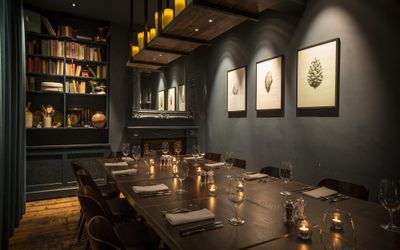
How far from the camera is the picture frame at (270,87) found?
373 centimetres

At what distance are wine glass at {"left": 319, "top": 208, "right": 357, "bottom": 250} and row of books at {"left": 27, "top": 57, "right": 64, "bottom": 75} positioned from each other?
4.74m

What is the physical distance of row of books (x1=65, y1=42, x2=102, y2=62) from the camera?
455cm

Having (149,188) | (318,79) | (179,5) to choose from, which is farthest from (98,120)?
(318,79)

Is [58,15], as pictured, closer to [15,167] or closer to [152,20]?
[152,20]

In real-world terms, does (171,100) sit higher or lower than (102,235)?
higher

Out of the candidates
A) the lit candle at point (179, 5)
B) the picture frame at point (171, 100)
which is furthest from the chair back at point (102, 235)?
the picture frame at point (171, 100)

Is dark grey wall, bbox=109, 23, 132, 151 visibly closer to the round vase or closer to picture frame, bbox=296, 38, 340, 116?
the round vase

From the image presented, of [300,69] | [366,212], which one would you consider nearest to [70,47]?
[300,69]

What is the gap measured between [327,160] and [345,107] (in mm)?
664

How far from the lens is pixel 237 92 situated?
4699mm

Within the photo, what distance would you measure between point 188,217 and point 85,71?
431cm

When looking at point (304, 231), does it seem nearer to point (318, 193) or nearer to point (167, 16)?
point (318, 193)

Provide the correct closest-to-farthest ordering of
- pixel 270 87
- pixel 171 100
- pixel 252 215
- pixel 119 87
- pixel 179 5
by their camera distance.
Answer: pixel 252 215
pixel 179 5
pixel 270 87
pixel 119 87
pixel 171 100

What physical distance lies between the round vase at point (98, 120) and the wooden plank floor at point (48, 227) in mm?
1378
